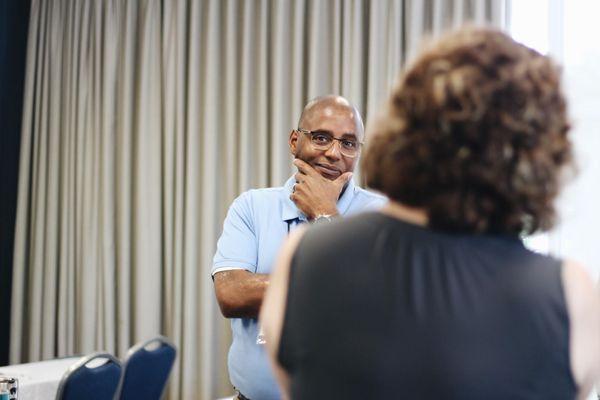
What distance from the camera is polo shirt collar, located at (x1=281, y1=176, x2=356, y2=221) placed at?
2.11 meters

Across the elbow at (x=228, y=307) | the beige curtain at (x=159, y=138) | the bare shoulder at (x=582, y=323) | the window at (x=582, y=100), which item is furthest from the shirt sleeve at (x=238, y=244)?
the beige curtain at (x=159, y=138)

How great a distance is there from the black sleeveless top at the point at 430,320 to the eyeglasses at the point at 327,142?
1.26 metres

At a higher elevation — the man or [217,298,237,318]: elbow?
the man

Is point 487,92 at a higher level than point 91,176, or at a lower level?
higher

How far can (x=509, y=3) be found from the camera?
336 centimetres

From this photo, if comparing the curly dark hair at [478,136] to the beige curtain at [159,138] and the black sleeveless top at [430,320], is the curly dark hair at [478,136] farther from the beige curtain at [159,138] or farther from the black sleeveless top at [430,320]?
the beige curtain at [159,138]

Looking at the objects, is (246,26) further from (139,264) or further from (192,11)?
(139,264)

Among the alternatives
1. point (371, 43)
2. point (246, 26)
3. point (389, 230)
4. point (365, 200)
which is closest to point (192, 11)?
point (246, 26)

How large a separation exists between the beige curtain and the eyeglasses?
4.64 feet

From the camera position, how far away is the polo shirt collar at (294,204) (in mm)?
2111

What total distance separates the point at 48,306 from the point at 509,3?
3.18 meters

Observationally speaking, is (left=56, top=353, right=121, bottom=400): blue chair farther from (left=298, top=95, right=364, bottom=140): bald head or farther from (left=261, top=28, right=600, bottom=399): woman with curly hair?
(left=261, top=28, right=600, bottom=399): woman with curly hair

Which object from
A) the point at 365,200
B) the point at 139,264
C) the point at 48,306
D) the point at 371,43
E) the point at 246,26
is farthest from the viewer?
the point at 48,306

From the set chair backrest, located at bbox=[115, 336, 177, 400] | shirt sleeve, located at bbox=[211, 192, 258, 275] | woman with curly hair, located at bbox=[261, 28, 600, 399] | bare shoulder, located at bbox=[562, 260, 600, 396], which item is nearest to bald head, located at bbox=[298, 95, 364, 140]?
shirt sleeve, located at bbox=[211, 192, 258, 275]
